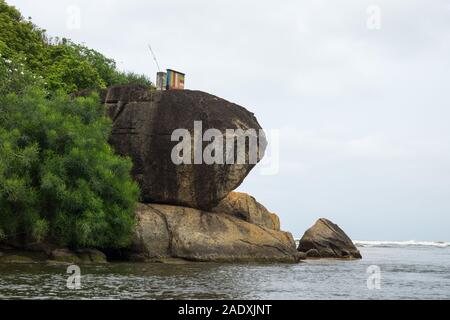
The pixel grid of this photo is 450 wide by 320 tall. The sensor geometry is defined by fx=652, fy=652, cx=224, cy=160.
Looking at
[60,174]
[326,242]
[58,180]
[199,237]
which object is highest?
[60,174]

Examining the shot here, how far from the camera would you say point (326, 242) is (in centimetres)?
5469

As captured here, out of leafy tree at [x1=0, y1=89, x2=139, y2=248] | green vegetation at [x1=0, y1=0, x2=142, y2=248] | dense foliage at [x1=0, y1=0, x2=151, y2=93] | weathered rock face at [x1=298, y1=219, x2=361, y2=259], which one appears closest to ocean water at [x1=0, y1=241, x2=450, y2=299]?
leafy tree at [x1=0, y1=89, x2=139, y2=248]

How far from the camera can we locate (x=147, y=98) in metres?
41.1

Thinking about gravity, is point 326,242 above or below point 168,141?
below

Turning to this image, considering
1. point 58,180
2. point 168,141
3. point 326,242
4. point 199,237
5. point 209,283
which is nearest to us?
point 209,283

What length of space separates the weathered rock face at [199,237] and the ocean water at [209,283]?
2565 mm

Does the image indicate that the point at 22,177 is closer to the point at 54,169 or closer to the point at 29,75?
the point at 54,169

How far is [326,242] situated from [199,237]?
757 inches

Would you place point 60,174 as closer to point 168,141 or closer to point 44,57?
point 168,141

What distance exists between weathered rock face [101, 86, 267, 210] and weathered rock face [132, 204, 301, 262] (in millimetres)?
1169

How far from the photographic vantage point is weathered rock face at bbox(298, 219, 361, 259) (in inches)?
2138

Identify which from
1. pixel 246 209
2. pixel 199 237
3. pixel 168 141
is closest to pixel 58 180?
pixel 168 141

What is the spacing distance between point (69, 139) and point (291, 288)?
1564 cm

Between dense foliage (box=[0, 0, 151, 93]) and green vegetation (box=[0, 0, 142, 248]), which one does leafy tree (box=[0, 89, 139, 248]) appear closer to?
green vegetation (box=[0, 0, 142, 248])
